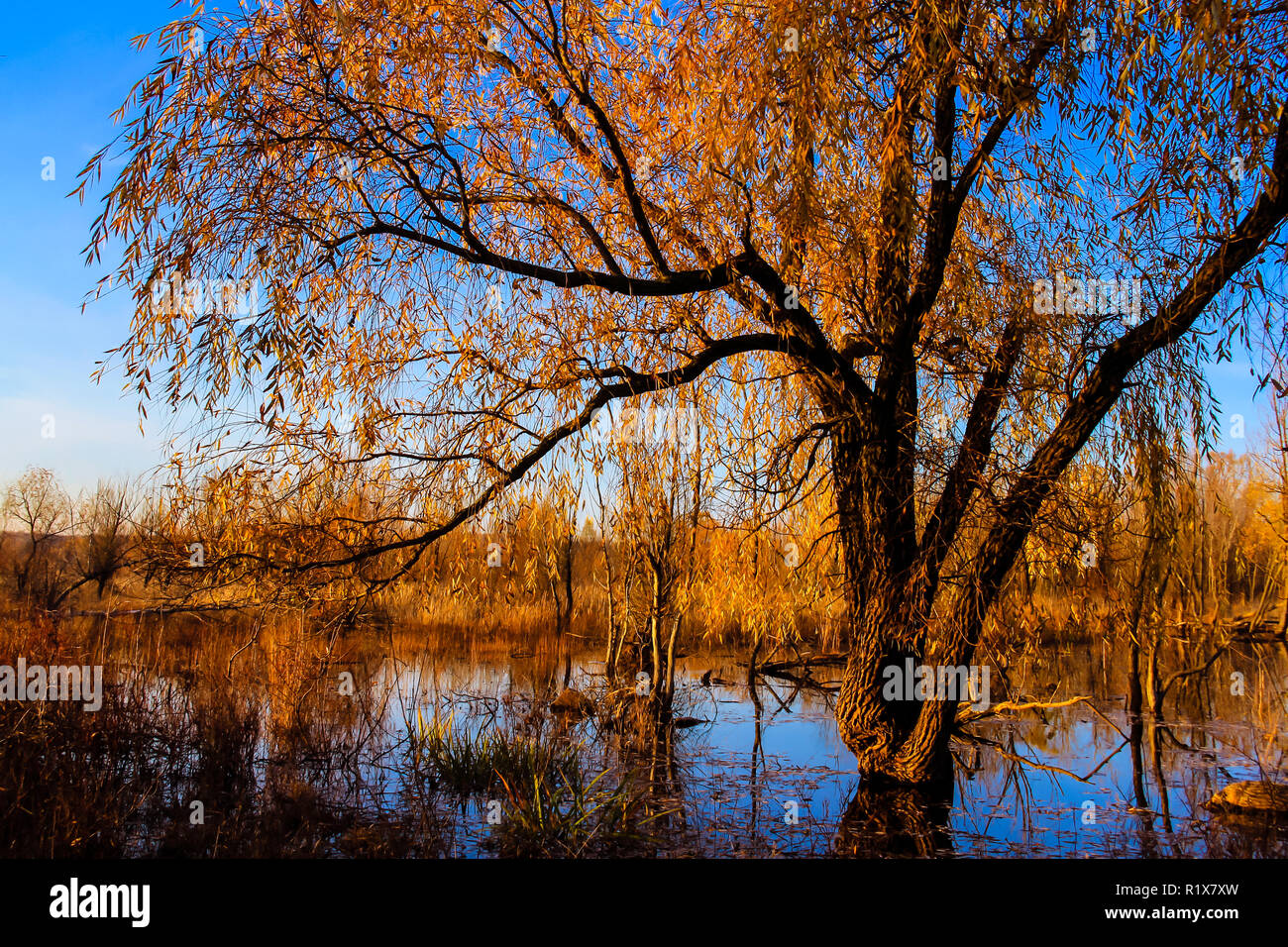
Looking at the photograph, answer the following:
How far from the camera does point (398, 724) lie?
7.33 m

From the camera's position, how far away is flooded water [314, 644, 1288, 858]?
463 centimetres

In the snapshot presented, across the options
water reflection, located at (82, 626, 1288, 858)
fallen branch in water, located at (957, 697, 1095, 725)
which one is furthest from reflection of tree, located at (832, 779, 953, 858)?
fallen branch in water, located at (957, 697, 1095, 725)

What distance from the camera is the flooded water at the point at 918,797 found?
4629 mm

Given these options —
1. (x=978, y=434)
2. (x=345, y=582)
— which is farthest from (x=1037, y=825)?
(x=345, y=582)

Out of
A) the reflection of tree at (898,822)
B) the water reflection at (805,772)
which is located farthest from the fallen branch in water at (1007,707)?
the reflection of tree at (898,822)

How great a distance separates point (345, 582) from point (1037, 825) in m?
4.40

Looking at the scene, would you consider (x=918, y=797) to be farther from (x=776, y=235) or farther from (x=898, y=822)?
(x=776, y=235)

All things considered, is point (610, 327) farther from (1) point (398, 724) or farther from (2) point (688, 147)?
(1) point (398, 724)

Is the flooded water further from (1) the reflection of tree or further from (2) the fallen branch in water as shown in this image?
(2) the fallen branch in water

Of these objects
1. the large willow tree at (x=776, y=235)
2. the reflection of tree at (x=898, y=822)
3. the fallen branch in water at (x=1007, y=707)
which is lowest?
the reflection of tree at (x=898, y=822)

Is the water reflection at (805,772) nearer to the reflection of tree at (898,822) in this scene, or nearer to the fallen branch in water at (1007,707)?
the reflection of tree at (898,822)

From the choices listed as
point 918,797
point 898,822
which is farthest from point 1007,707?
point 898,822

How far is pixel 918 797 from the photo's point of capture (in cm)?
480

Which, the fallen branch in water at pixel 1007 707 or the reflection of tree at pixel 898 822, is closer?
the reflection of tree at pixel 898 822
